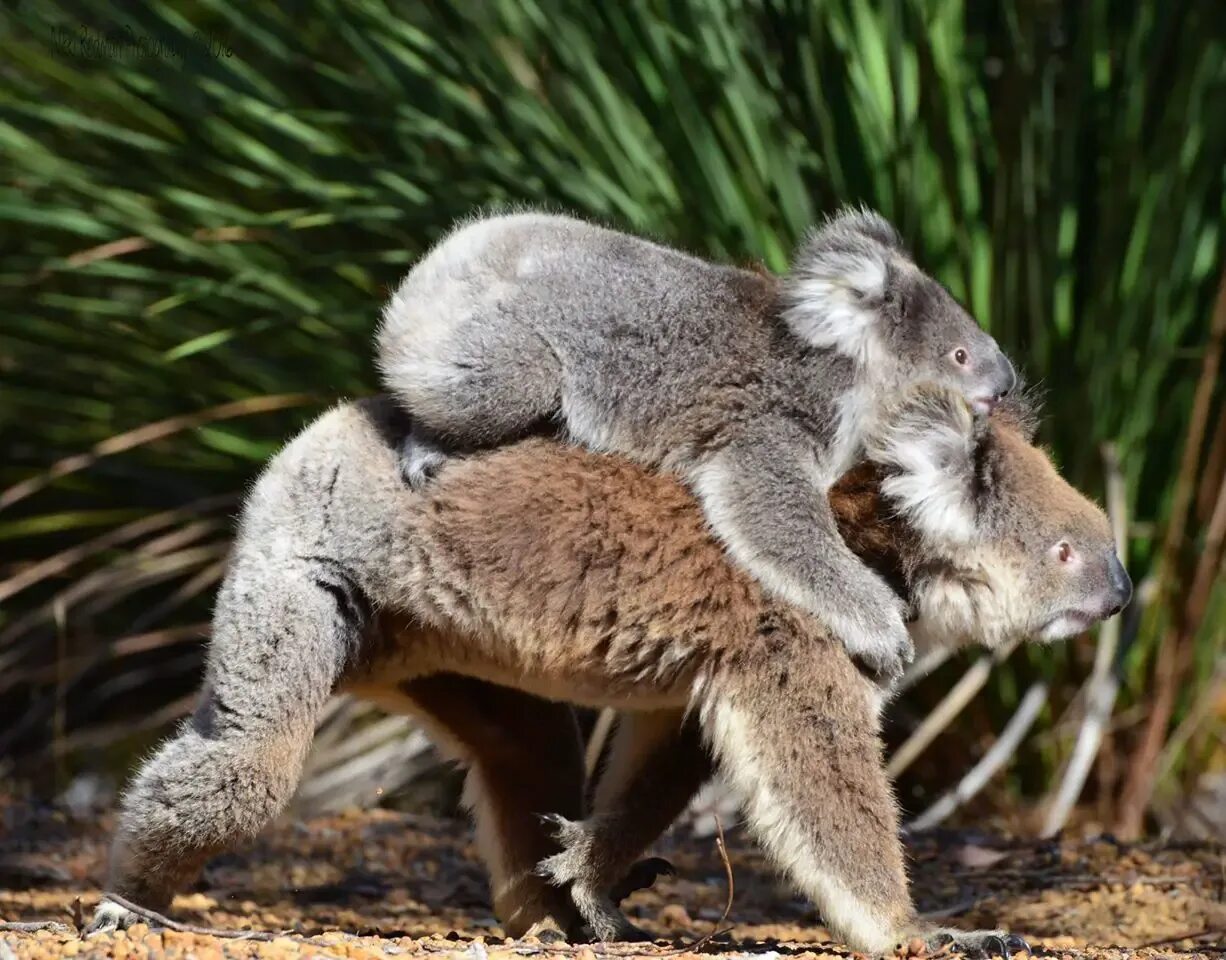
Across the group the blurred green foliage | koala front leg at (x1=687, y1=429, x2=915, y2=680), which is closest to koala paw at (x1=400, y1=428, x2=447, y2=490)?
koala front leg at (x1=687, y1=429, x2=915, y2=680)

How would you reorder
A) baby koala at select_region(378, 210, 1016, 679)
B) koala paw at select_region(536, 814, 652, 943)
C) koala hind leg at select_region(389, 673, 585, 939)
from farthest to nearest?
1. koala hind leg at select_region(389, 673, 585, 939)
2. koala paw at select_region(536, 814, 652, 943)
3. baby koala at select_region(378, 210, 1016, 679)

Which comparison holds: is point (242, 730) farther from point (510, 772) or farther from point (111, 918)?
point (510, 772)

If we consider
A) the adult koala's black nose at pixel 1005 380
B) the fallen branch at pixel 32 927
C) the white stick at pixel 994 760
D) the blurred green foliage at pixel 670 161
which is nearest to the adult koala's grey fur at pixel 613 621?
the fallen branch at pixel 32 927

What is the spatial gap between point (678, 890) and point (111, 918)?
2414 millimetres

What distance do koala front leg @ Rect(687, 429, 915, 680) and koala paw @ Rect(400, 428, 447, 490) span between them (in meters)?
0.68

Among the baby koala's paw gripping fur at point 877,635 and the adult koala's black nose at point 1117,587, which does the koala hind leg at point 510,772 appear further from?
the adult koala's black nose at point 1117,587

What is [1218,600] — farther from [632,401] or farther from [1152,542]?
[632,401]

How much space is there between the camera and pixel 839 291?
15.4 feet

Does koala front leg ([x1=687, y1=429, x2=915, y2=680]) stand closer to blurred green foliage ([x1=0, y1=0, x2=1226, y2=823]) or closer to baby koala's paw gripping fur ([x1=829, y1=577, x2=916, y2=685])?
baby koala's paw gripping fur ([x1=829, y1=577, x2=916, y2=685])

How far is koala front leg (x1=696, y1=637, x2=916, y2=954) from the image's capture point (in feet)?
13.4

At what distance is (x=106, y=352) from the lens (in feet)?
25.3

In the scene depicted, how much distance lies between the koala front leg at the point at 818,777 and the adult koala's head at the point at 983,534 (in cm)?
48

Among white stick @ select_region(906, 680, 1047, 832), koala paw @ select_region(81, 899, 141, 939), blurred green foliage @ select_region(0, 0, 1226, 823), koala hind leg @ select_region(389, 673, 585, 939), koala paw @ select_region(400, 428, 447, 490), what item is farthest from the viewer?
blurred green foliage @ select_region(0, 0, 1226, 823)

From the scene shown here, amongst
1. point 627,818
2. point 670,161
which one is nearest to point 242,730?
point 627,818
